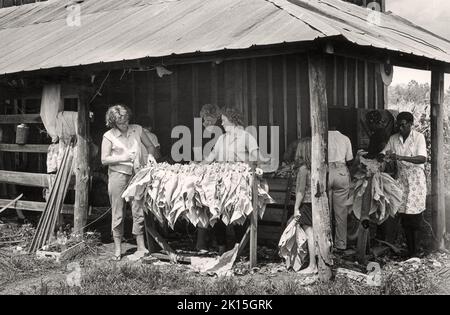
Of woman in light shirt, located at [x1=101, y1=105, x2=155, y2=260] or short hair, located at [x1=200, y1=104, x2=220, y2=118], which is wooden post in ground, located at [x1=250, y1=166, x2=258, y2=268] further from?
woman in light shirt, located at [x1=101, y1=105, x2=155, y2=260]

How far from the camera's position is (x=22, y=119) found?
9391mm

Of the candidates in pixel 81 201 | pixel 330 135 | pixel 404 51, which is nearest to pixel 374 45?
pixel 404 51

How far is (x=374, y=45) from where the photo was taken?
6293 mm

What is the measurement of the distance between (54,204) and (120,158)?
169 centimetres

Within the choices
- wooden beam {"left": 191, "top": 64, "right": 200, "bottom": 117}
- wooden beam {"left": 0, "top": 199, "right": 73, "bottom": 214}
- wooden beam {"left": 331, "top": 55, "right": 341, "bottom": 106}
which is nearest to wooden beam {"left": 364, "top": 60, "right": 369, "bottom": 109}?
wooden beam {"left": 331, "top": 55, "right": 341, "bottom": 106}

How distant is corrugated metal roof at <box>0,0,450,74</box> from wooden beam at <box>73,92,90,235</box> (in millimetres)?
867

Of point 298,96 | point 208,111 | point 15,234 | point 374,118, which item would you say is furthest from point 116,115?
point 374,118

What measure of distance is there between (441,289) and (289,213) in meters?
2.59

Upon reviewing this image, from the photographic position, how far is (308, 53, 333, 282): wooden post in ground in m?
6.35

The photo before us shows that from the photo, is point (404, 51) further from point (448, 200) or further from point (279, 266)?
point (448, 200)

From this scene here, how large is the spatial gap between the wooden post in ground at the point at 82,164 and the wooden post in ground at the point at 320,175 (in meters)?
3.76

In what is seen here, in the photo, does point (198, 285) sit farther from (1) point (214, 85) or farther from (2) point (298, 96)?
(1) point (214, 85)
